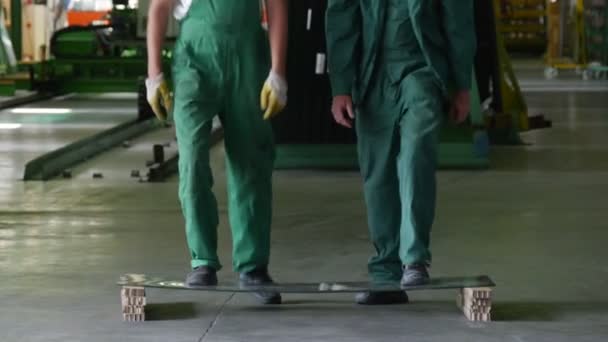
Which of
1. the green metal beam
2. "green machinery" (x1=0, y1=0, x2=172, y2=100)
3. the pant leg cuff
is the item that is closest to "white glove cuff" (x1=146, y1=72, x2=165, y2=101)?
the pant leg cuff

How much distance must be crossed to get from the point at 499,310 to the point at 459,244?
190 centimetres

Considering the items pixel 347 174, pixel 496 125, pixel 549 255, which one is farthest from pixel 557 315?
pixel 496 125

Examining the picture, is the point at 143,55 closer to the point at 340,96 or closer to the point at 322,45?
the point at 322,45

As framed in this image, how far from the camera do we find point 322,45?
11.4 meters

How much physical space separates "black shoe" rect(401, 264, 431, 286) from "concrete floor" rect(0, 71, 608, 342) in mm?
137

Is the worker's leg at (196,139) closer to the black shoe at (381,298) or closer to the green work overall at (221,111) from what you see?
the green work overall at (221,111)

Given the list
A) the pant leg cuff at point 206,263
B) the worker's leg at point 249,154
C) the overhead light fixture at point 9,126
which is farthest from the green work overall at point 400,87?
the overhead light fixture at point 9,126

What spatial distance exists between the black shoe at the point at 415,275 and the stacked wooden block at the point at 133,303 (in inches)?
39.8

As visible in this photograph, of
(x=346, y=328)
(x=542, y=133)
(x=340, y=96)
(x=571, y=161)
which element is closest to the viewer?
(x=346, y=328)

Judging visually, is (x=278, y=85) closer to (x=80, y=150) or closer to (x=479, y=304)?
(x=479, y=304)

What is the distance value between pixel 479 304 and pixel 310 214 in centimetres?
361

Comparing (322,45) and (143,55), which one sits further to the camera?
(143,55)

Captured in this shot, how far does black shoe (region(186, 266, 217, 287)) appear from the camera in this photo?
578 centimetres

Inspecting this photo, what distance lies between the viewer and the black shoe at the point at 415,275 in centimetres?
576
